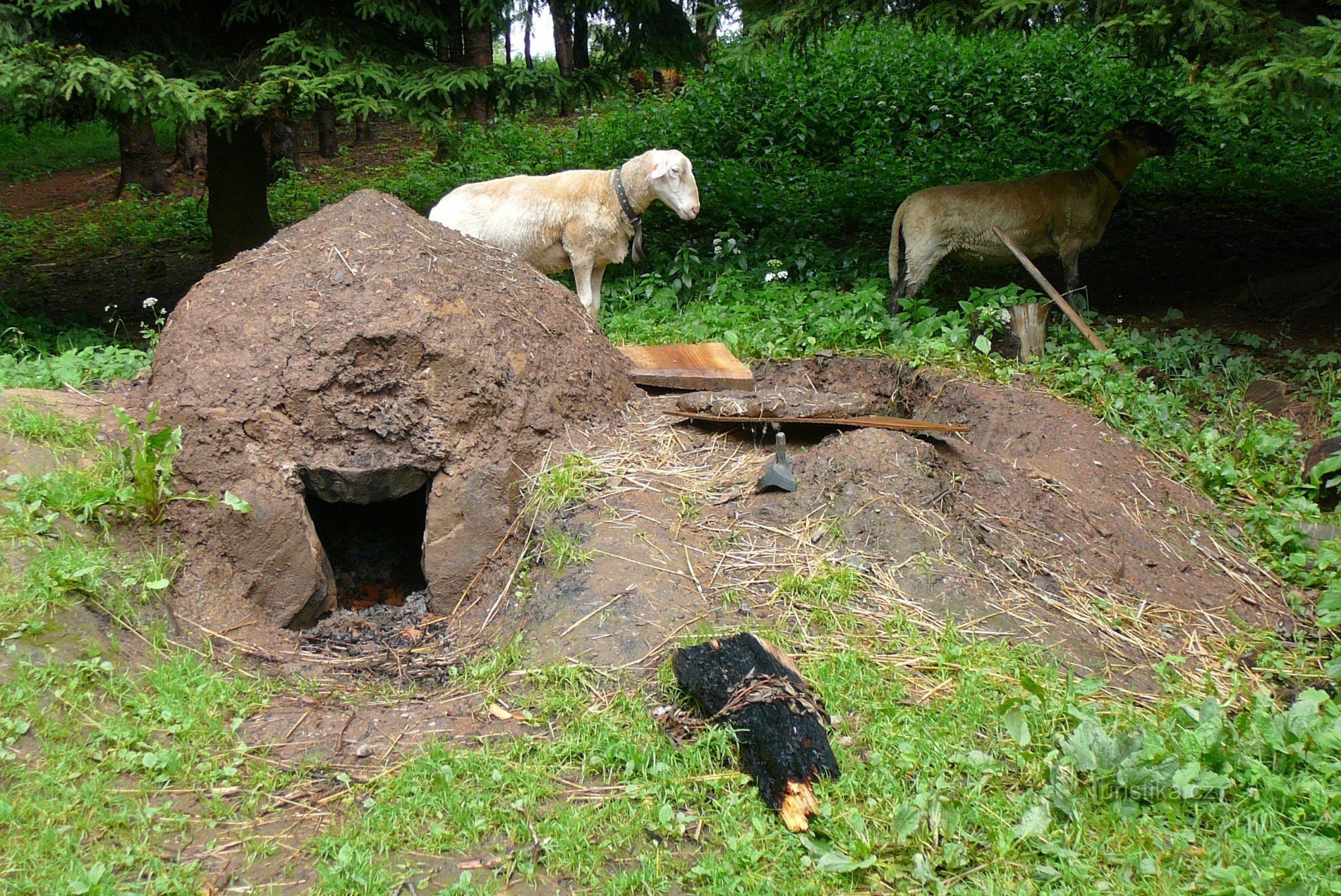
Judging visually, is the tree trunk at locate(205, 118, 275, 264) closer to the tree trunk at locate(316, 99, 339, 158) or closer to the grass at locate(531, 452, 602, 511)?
the grass at locate(531, 452, 602, 511)

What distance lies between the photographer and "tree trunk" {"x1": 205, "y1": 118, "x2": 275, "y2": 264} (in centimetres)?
920

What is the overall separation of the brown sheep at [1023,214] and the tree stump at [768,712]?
5.06 m

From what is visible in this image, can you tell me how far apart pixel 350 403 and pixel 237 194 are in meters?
5.73

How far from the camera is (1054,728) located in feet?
11.7

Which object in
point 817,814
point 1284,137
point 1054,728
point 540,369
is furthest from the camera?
point 1284,137

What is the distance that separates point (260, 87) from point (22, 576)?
445 cm

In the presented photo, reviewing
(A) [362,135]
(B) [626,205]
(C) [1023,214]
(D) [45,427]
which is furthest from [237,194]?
(A) [362,135]

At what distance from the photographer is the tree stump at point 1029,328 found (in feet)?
21.6

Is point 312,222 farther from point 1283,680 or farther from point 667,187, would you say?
point 1283,680

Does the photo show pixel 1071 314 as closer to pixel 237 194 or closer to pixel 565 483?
pixel 565 483

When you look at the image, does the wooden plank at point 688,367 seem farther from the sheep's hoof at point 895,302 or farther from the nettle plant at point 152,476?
the nettle plant at point 152,476

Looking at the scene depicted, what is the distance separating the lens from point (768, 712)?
3.47 meters

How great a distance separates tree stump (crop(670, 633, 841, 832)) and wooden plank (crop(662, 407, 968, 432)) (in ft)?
5.66

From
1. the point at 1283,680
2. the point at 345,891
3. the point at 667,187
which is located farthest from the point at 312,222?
the point at 1283,680
